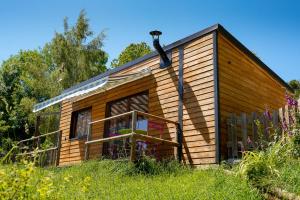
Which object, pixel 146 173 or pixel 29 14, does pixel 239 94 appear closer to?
pixel 146 173

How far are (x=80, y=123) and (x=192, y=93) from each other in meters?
6.66

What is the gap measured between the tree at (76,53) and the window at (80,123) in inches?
532

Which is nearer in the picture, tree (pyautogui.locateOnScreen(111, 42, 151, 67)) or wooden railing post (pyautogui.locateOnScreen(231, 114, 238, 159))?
wooden railing post (pyautogui.locateOnScreen(231, 114, 238, 159))

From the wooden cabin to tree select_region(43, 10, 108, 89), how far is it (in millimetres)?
15947

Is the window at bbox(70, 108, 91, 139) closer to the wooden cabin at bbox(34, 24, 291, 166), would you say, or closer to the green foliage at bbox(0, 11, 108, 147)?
the wooden cabin at bbox(34, 24, 291, 166)

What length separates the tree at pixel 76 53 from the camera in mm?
28750

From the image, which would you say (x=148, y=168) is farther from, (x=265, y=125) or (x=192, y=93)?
(x=265, y=125)

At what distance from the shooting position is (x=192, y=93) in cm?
985

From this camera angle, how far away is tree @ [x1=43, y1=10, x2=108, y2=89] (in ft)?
94.3

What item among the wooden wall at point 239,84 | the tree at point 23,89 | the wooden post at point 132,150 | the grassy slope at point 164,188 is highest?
the tree at point 23,89

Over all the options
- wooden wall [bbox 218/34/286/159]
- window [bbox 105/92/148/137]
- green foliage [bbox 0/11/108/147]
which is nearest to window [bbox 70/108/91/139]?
window [bbox 105/92/148/137]

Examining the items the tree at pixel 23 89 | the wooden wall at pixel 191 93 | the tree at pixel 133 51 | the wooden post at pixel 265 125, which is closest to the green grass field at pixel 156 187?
the wooden wall at pixel 191 93

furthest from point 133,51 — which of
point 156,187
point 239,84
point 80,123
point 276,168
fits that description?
point 276,168

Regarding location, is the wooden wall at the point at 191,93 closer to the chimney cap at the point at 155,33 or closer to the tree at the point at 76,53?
the chimney cap at the point at 155,33
